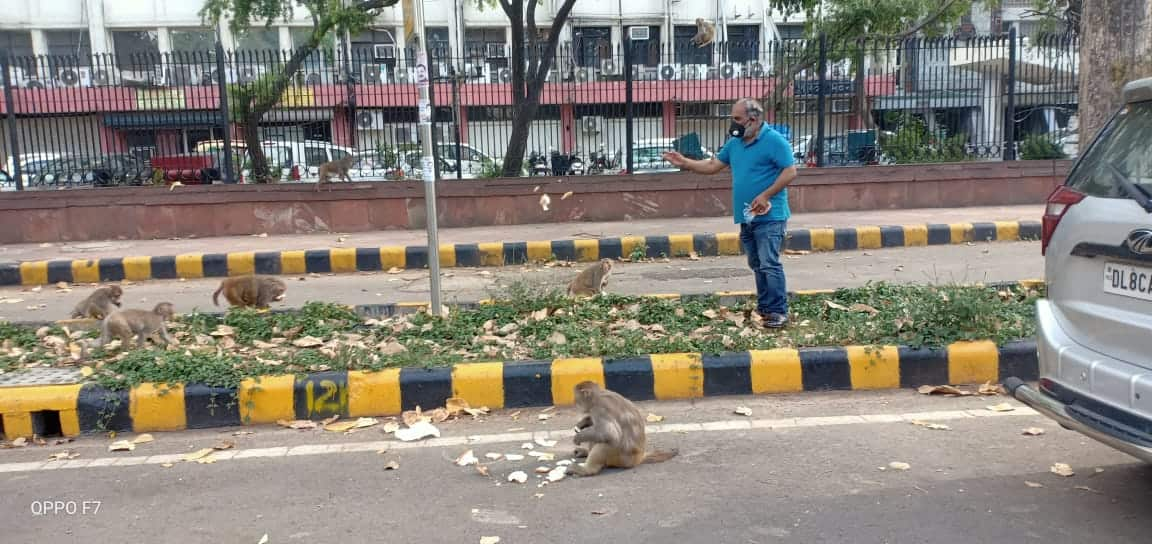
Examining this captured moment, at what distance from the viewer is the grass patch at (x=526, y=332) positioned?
560cm

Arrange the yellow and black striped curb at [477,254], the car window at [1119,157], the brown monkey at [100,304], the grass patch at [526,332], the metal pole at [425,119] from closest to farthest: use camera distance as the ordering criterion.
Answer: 1. the car window at [1119,157]
2. the grass patch at [526,332]
3. the metal pole at [425,119]
4. the brown monkey at [100,304]
5. the yellow and black striped curb at [477,254]

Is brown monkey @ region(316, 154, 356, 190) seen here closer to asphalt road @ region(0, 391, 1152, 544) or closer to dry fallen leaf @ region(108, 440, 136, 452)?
asphalt road @ region(0, 391, 1152, 544)

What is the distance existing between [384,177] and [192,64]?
3148mm

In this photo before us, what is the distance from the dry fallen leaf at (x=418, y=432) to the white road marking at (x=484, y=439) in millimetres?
60

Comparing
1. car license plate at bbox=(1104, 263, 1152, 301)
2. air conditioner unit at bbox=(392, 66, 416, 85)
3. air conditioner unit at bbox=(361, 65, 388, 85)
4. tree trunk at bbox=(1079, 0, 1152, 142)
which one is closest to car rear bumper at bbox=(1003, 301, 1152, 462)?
car license plate at bbox=(1104, 263, 1152, 301)

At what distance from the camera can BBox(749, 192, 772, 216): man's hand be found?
5.93 meters

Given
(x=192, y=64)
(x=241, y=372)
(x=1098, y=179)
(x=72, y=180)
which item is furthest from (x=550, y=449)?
(x=72, y=180)

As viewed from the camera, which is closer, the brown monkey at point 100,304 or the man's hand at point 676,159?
the man's hand at point 676,159

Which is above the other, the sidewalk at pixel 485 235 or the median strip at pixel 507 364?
the sidewalk at pixel 485 235

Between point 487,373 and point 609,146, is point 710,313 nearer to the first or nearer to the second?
point 487,373

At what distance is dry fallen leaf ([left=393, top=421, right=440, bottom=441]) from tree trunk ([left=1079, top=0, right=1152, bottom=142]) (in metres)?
5.30

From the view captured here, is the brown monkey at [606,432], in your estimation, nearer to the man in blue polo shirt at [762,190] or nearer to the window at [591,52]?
the man in blue polo shirt at [762,190]

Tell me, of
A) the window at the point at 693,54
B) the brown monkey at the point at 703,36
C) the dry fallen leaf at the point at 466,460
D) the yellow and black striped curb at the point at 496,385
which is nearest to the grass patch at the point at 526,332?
the yellow and black striped curb at the point at 496,385

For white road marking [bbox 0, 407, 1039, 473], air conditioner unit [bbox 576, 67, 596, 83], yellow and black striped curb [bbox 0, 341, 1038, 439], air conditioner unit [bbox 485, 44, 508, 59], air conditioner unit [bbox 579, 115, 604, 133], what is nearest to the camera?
white road marking [bbox 0, 407, 1039, 473]
